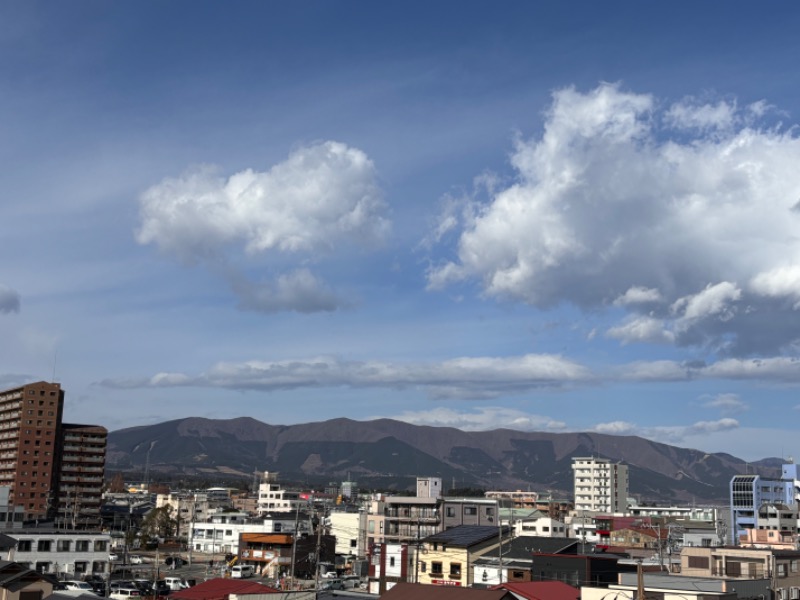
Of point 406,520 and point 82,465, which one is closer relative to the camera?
point 406,520

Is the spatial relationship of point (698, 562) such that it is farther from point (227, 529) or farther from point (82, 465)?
point (82, 465)

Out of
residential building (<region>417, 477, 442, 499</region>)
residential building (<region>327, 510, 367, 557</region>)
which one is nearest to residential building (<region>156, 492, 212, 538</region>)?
residential building (<region>417, 477, 442, 499</region>)

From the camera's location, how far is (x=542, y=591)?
40906mm

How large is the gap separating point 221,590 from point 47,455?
360 ft

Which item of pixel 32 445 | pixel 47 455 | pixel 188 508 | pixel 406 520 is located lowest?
pixel 188 508

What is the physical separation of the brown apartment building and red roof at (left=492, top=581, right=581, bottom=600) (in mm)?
111334

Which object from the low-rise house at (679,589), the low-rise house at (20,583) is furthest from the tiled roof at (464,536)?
the low-rise house at (20,583)

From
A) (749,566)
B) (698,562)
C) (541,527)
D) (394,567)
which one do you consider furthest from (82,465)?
(749,566)

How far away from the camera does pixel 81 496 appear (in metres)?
142

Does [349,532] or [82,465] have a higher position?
[82,465]

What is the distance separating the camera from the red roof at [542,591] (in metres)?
40.1

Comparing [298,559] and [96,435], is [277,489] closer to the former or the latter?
[96,435]

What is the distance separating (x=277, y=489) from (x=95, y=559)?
353 feet

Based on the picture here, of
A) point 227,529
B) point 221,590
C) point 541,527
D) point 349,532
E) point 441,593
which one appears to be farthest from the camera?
point 349,532
